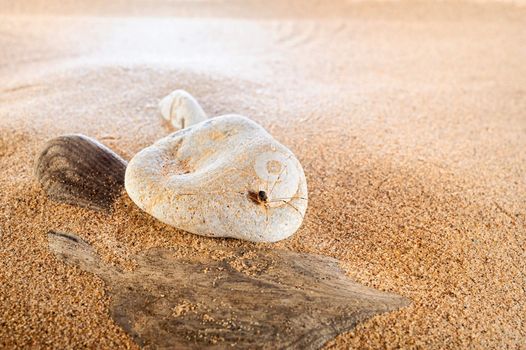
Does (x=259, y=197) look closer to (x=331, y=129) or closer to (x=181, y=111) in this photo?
(x=181, y=111)

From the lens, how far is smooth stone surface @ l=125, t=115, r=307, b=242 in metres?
1.98

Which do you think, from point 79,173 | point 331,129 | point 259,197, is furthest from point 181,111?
point 259,197

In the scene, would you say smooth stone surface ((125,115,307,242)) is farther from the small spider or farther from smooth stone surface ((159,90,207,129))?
smooth stone surface ((159,90,207,129))

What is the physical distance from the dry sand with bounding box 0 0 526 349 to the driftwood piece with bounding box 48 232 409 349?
64 mm

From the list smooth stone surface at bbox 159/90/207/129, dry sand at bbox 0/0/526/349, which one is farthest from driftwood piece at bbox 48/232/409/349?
smooth stone surface at bbox 159/90/207/129

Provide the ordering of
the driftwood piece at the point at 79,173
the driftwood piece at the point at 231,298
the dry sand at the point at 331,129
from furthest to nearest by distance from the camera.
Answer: the driftwood piece at the point at 79,173, the dry sand at the point at 331,129, the driftwood piece at the point at 231,298

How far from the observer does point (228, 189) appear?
6.57 feet

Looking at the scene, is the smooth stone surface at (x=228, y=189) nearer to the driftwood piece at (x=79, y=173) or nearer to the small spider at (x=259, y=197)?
the small spider at (x=259, y=197)

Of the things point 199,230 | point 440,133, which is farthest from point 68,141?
point 440,133

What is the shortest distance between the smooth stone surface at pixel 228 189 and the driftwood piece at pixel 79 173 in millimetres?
216

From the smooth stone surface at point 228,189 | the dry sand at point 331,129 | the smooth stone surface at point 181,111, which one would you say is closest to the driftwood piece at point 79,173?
the dry sand at point 331,129

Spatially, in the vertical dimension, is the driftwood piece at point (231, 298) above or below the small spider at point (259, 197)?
below

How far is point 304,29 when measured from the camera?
5.73 m

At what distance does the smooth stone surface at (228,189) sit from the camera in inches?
78.0
